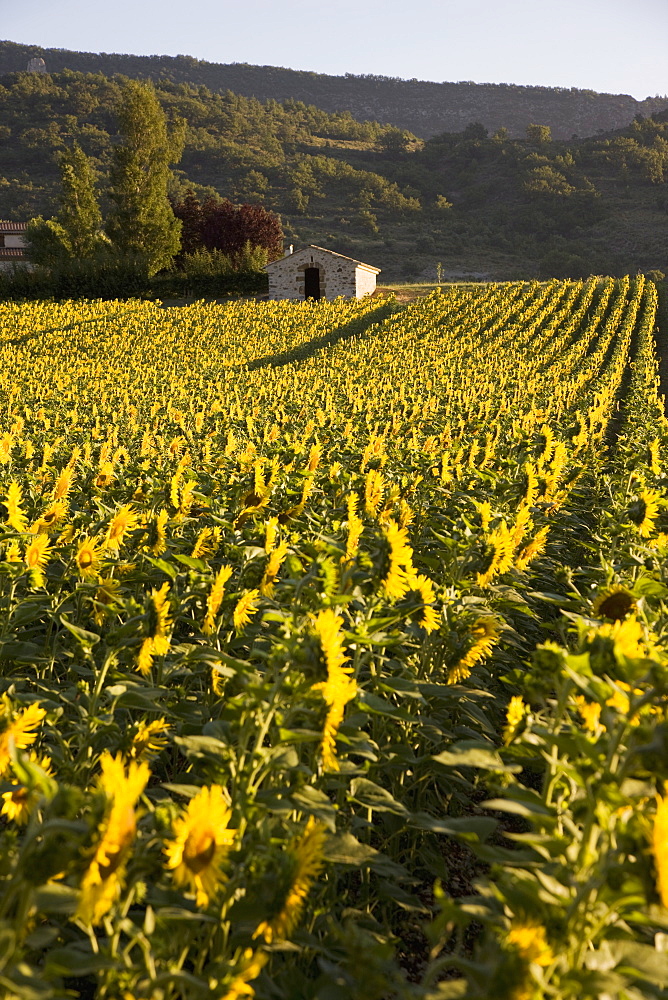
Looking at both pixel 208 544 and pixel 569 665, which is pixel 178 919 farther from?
pixel 208 544

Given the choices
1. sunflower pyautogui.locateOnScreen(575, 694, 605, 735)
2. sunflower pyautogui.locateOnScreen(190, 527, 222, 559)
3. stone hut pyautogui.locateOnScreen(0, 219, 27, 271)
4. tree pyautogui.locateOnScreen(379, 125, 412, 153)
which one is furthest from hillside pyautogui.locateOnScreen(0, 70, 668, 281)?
sunflower pyautogui.locateOnScreen(575, 694, 605, 735)

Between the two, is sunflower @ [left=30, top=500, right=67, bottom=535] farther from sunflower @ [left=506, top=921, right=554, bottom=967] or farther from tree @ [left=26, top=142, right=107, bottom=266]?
tree @ [left=26, top=142, right=107, bottom=266]

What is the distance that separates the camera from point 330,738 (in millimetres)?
1865

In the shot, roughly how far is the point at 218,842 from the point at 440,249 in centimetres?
7607

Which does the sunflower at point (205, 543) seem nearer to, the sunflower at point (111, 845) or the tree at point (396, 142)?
the sunflower at point (111, 845)

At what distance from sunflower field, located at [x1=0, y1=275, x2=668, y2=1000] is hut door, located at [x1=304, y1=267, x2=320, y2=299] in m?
32.9

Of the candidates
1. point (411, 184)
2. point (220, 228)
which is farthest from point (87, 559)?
point (411, 184)

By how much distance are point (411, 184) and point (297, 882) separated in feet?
354

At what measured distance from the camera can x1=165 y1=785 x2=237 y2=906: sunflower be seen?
1.39 meters

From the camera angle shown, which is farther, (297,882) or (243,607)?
(243,607)

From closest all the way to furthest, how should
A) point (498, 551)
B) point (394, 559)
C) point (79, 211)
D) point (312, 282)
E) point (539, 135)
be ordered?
point (394, 559)
point (498, 551)
point (312, 282)
point (79, 211)
point (539, 135)

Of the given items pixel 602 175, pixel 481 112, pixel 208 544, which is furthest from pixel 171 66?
pixel 208 544

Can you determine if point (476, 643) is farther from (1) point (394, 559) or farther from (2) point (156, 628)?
(2) point (156, 628)

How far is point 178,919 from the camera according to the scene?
60.5 inches
